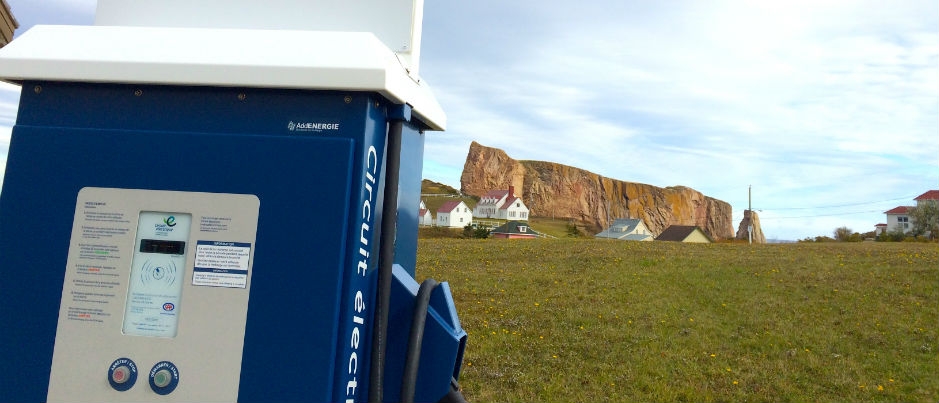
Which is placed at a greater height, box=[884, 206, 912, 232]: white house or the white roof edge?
box=[884, 206, 912, 232]: white house

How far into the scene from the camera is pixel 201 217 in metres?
1.65

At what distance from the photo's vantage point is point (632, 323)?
30.2ft

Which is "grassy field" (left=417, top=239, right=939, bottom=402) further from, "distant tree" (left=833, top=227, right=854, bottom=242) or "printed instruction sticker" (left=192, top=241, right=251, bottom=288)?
"distant tree" (left=833, top=227, right=854, bottom=242)

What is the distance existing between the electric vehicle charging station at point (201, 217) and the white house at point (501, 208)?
82963mm

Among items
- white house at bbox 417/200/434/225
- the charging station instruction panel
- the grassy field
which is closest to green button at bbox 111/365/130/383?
the charging station instruction panel

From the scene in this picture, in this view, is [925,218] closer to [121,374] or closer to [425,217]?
[425,217]

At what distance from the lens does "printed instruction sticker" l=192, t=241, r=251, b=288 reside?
5.34 feet

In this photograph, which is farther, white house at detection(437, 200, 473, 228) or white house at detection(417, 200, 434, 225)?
white house at detection(437, 200, 473, 228)

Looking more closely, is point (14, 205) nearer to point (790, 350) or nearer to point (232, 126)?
point (232, 126)

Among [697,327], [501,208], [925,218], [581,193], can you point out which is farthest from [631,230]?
[697,327]

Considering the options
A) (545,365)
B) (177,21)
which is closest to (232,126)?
(177,21)

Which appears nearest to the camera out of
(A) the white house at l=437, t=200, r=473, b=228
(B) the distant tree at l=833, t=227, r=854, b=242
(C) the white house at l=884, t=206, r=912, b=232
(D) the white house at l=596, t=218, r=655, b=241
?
(B) the distant tree at l=833, t=227, r=854, b=242

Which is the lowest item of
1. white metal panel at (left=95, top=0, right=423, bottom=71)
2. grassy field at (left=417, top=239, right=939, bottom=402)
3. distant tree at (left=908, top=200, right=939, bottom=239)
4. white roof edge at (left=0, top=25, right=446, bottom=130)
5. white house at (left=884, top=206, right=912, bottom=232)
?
grassy field at (left=417, top=239, right=939, bottom=402)

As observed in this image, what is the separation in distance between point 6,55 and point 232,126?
68 centimetres
